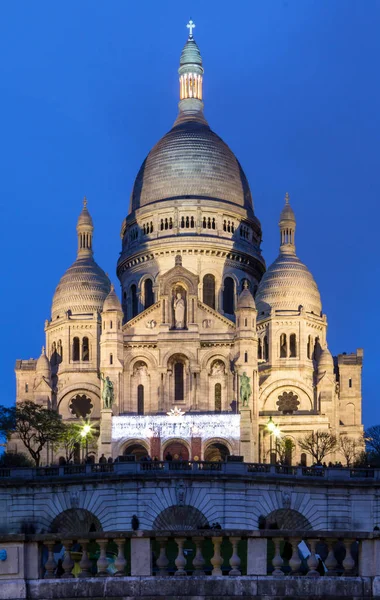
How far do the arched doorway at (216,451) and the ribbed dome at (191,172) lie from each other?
2973 centimetres

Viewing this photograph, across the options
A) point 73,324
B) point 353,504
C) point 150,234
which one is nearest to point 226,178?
point 150,234

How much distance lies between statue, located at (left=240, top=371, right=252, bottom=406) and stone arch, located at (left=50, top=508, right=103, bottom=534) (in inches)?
1928

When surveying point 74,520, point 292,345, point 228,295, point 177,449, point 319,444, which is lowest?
point 74,520

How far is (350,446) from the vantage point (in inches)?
4289

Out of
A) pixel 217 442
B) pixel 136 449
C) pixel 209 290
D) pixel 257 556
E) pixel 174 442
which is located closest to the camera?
pixel 257 556

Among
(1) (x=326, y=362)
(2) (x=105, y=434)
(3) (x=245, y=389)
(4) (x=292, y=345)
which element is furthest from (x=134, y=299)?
(3) (x=245, y=389)

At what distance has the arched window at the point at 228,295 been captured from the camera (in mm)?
128375

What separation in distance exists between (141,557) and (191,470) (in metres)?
40.9

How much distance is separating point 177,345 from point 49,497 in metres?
53.9

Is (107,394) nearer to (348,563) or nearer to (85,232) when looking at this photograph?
(85,232)

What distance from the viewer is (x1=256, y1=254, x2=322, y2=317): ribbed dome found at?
122 meters

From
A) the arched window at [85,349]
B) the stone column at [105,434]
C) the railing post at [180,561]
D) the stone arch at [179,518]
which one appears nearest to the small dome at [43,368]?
the arched window at [85,349]

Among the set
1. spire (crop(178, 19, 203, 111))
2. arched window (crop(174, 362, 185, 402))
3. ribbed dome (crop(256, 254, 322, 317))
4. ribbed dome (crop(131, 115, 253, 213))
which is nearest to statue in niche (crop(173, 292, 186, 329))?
arched window (crop(174, 362, 185, 402))

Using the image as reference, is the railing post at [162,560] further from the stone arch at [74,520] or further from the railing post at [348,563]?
the stone arch at [74,520]
